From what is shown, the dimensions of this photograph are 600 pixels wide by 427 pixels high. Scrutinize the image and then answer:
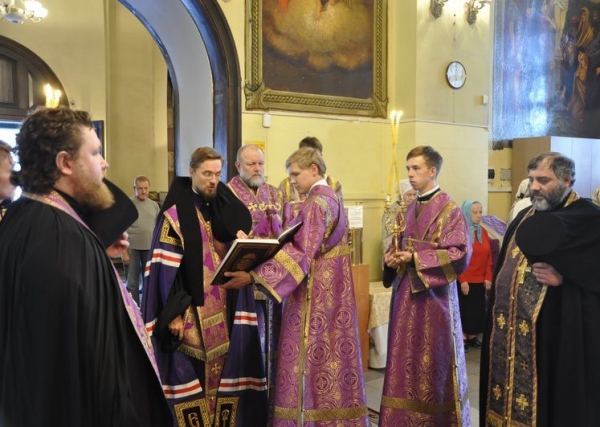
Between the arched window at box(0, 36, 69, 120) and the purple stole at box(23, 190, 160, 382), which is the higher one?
the arched window at box(0, 36, 69, 120)

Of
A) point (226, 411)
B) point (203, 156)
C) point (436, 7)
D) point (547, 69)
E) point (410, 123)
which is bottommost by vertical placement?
point (226, 411)

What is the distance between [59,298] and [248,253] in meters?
1.39

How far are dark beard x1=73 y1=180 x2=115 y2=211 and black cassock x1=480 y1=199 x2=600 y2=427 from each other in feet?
6.03

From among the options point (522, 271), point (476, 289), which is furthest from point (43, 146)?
point (476, 289)

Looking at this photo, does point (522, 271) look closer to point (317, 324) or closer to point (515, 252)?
point (515, 252)

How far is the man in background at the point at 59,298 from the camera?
1617 millimetres

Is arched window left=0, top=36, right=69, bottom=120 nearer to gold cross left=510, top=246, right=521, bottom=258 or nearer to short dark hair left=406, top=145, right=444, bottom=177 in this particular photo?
short dark hair left=406, top=145, right=444, bottom=177

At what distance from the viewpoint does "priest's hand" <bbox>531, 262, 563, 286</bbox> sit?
2.68m

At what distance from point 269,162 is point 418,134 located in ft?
6.66

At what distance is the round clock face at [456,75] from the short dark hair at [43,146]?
6584mm

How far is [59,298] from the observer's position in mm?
1621

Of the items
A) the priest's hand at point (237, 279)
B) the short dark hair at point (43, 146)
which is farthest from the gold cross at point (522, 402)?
the short dark hair at point (43, 146)

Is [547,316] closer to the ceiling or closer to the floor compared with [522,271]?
closer to the floor

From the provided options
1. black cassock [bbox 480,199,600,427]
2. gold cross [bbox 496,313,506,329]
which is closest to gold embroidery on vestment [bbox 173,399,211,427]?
gold cross [bbox 496,313,506,329]
